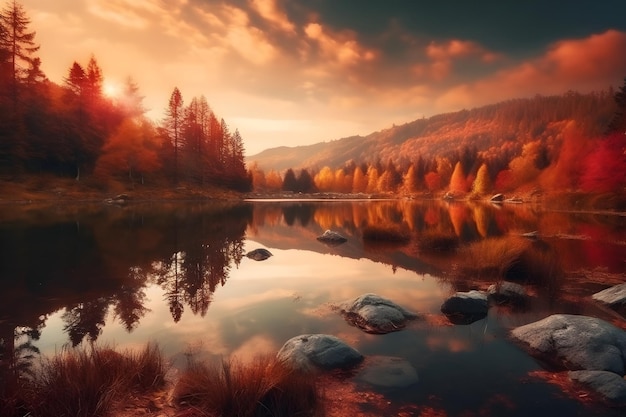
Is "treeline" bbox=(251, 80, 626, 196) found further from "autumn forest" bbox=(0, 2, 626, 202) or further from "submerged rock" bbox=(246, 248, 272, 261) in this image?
"submerged rock" bbox=(246, 248, 272, 261)

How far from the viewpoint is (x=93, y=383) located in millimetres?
6039

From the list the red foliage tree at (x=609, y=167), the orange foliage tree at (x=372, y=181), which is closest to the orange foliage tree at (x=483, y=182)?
the orange foliage tree at (x=372, y=181)

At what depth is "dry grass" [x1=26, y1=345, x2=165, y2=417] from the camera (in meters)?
5.58

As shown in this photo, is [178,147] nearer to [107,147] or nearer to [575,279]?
[107,147]

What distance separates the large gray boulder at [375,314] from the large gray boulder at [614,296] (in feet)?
22.6

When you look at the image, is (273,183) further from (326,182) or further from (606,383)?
(606,383)

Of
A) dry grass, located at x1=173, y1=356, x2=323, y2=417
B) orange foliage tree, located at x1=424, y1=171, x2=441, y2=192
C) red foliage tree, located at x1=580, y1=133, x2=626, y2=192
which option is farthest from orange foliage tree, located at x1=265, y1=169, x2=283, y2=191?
dry grass, located at x1=173, y1=356, x2=323, y2=417

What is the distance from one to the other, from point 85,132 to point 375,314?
73670mm

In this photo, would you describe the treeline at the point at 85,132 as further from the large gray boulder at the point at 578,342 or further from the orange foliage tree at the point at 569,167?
the orange foliage tree at the point at 569,167

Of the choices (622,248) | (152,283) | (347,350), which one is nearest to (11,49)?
(152,283)

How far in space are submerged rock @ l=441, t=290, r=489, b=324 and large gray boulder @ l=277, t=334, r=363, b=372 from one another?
183 inches

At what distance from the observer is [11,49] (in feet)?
204

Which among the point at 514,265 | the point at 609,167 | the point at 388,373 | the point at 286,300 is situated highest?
the point at 609,167

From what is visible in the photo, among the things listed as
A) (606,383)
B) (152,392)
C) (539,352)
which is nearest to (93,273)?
(152,392)
